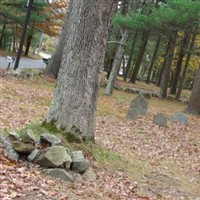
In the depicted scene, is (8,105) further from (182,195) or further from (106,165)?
(182,195)

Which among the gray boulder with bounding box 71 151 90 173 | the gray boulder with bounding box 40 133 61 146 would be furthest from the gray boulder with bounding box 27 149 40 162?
the gray boulder with bounding box 71 151 90 173

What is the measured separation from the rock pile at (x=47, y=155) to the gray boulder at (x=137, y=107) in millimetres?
7328

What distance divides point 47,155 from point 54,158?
12 centimetres

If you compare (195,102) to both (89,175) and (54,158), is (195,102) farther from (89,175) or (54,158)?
(54,158)

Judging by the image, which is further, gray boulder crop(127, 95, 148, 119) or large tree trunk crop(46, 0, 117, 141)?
gray boulder crop(127, 95, 148, 119)

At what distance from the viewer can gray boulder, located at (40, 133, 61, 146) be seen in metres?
7.15

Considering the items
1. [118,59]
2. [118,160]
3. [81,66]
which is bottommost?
[118,160]

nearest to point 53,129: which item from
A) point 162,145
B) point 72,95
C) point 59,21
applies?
point 72,95

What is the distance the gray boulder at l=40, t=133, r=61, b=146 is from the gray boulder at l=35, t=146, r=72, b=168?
18.2 inches

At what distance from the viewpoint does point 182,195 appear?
24.5 ft

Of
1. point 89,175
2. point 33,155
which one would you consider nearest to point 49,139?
point 33,155

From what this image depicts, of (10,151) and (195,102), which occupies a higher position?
(195,102)

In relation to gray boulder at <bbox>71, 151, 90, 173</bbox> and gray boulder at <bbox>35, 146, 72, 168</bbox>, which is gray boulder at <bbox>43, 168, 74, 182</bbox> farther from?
gray boulder at <bbox>71, 151, 90, 173</bbox>

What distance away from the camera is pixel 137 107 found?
1477 cm
